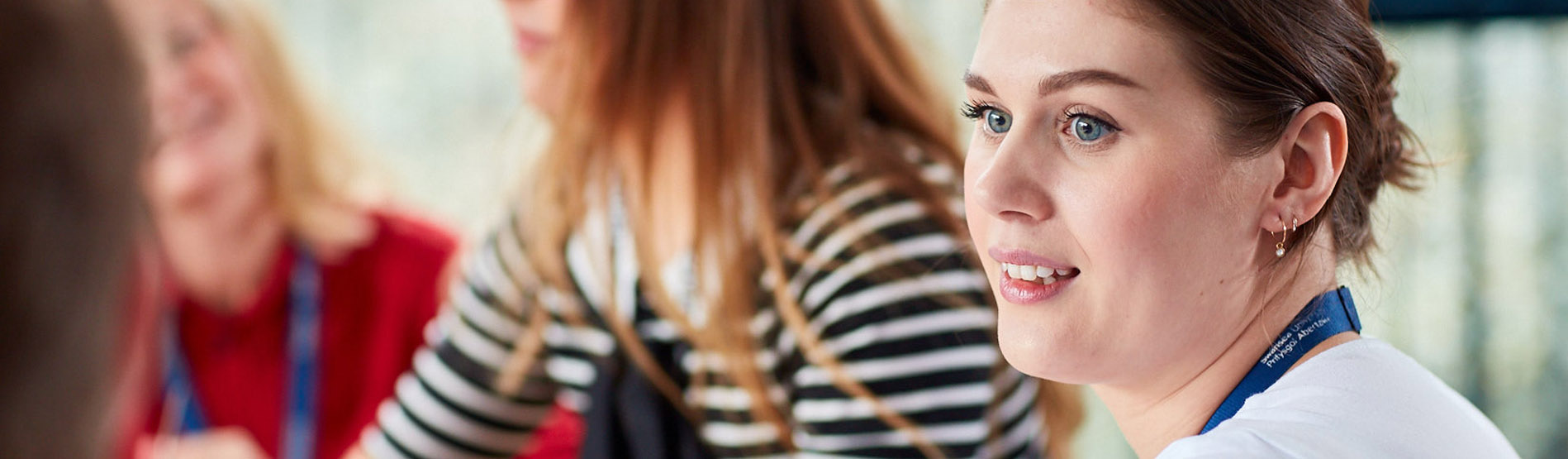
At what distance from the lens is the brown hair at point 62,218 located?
0.45 m

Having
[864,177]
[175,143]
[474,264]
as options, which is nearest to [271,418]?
[175,143]

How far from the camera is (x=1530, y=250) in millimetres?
2086

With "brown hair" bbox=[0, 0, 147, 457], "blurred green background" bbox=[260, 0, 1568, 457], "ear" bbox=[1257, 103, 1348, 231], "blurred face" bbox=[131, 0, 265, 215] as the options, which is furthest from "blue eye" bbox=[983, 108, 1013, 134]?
"blurred face" bbox=[131, 0, 265, 215]

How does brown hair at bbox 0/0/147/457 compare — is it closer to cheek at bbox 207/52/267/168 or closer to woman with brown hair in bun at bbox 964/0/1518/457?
woman with brown hair in bun at bbox 964/0/1518/457

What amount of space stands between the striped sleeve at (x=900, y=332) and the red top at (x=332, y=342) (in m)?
1.02

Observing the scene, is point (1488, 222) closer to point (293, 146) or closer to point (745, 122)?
point (745, 122)

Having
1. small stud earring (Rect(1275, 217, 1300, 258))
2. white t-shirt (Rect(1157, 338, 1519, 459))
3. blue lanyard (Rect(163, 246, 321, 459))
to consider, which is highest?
small stud earring (Rect(1275, 217, 1300, 258))

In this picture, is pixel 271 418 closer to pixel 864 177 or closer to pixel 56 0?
pixel 864 177

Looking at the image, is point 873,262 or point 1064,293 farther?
point 873,262

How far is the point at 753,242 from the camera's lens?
3.93 feet

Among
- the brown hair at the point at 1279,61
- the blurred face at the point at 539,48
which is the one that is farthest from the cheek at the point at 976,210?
the blurred face at the point at 539,48

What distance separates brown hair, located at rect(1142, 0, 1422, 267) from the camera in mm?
645

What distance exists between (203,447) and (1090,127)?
1.51 metres

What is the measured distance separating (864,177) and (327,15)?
1.98m
